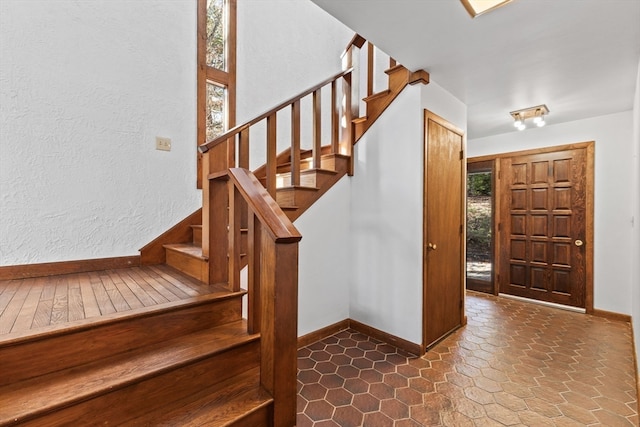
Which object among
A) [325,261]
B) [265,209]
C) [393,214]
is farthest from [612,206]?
[265,209]

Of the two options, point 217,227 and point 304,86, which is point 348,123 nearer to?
point 304,86

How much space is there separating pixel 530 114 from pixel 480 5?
7.38ft

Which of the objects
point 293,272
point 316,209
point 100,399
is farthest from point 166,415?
point 316,209

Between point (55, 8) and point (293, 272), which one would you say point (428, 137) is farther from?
point (55, 8)

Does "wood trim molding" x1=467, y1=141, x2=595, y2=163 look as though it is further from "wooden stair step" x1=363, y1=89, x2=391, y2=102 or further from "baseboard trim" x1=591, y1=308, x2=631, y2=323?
"wooden stair step" x1=363, y1=89, x2=391, y2=102

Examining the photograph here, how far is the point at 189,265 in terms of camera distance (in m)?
2.20

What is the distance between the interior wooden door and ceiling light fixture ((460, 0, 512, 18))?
2.84 ft

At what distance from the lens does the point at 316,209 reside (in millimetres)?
2668

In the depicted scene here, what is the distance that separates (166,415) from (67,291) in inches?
47.9

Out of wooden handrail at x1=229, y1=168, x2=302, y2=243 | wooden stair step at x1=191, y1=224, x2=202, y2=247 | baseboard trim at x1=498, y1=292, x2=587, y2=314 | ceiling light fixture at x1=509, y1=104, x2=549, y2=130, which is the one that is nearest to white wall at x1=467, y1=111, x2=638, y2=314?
baseboard trim at x1=498, y1=292, x2=587, y2=314

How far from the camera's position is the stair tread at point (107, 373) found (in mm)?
1024

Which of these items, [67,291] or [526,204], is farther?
[526,204]

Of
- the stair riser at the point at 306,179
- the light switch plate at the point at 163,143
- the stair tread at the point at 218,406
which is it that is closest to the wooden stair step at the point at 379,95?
the stair riser at the point at 306,179

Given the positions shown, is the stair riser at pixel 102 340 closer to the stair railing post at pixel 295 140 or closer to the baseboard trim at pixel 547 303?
the stair railing post at pixel 295 140
